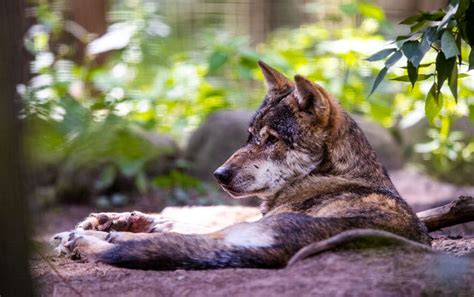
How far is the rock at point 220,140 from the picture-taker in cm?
895

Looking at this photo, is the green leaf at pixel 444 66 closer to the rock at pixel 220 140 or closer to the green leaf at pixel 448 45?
the green leaf at pixel 448 45

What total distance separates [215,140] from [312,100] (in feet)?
15.9

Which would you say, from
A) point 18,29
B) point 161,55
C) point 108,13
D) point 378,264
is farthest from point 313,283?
point 108,13

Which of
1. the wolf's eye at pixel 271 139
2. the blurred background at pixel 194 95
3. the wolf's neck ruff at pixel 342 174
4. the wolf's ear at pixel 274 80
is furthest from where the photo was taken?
the blurred background at pixel 194 95

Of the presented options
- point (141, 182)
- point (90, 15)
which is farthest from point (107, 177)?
point (90, 15)

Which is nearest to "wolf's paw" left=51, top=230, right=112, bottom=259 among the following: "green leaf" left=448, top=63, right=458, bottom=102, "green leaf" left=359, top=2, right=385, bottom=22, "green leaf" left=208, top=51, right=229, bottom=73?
"green leaf" left=448, top=63, right=458, bottom=102

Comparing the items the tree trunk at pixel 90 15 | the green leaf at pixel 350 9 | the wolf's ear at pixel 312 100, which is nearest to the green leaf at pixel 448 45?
the wolf's ear at pixel 312 100

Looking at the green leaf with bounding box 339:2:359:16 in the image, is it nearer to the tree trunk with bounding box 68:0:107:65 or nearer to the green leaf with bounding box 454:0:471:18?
the tree trunk with bounding box 68:0:107:65

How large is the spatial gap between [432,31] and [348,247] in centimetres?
125

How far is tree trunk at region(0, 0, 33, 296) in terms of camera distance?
2570 millimetres

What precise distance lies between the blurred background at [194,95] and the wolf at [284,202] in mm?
3213

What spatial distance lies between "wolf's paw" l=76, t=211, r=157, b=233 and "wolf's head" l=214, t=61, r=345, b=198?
21.1 inches

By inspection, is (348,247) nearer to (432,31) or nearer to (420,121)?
(432,31)

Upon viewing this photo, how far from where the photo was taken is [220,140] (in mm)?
8984
